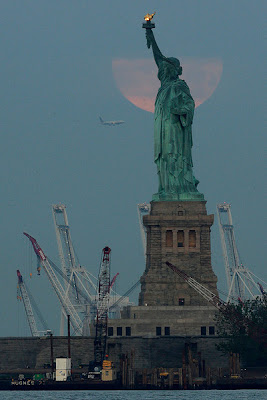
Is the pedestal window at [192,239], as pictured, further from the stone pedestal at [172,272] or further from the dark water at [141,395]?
the dark water at [141,395]

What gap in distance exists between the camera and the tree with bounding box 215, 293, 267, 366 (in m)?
160

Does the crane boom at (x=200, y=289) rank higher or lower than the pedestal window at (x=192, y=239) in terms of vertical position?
lower

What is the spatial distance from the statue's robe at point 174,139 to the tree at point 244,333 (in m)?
15.7

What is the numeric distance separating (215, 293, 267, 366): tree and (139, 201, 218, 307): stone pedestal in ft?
18.8

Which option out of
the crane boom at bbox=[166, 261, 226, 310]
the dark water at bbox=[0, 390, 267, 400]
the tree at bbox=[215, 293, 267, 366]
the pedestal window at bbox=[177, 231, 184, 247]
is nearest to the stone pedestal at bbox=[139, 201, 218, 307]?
the pedestal window at bbox=[177, 231, 184, 247]

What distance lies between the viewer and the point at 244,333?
162875 millimetres

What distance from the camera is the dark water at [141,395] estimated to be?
141 metres

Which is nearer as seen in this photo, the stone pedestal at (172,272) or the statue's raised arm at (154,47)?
the stone pedestal at (172,272)

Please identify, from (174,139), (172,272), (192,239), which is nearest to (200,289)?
(172,272)

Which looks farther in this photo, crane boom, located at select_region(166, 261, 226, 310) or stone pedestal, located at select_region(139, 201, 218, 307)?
stone pedestal, located at select_region(139, 201, 218, 307)

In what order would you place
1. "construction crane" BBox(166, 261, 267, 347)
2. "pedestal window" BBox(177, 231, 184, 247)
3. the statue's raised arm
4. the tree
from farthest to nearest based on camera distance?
the statue's raised arm < "pedestal window" BBox(177, 231, 184, 247) < "construction crane" BBox(166, 261, 267, 347) < the tree

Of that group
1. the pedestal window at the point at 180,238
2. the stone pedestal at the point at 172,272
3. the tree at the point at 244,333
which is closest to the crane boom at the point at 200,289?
the stone pedestal at the point at 172,272

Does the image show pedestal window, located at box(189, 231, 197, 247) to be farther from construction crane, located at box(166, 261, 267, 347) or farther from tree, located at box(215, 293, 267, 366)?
tree, located at box(215, 293, 267, 366)

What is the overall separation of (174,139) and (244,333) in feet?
80.2
